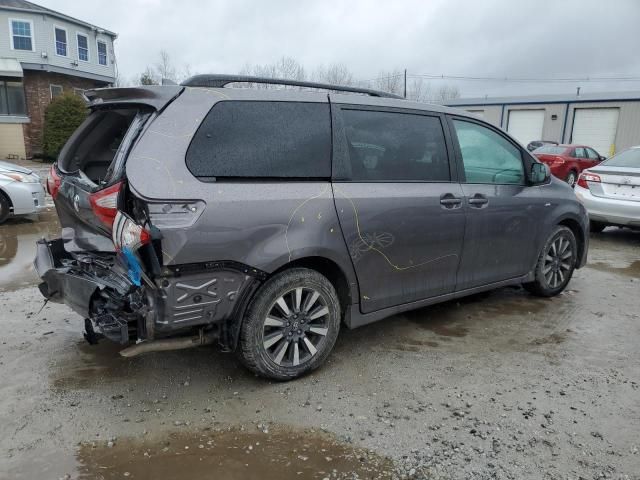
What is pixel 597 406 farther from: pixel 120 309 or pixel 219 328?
pixel 120 309

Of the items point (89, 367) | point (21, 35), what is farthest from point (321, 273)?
point (21, 35)

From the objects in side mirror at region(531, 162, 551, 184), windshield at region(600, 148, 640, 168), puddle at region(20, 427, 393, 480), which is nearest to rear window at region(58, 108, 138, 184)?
puddle at region(20, 427, 393, 480)

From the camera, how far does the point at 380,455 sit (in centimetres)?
269

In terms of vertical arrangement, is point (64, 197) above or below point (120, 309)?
above

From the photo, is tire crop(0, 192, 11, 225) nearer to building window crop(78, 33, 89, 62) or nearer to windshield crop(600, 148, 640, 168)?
windshield crop(600, 148, 640, 168)

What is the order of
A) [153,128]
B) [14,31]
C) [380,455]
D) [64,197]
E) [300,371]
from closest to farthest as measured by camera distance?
[380,455] < [153,128] < [300,371] < [64,197] < [14,31]

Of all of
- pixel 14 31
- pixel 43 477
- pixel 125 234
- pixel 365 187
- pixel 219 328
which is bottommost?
pixel 43 477

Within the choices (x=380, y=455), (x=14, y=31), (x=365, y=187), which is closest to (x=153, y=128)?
(x=365, y=187)

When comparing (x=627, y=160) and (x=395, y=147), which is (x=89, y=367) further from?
(x=627, y=160)

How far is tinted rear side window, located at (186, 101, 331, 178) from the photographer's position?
296 cm

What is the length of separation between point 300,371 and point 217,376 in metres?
0.59

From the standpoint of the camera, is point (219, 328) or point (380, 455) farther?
point (219, 328)

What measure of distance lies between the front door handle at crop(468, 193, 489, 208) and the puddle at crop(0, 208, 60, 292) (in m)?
4.61

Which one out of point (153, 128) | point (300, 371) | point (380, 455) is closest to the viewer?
point (380, 455)
